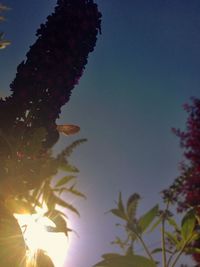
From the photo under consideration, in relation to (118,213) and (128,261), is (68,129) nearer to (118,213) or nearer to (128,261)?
(118,213)

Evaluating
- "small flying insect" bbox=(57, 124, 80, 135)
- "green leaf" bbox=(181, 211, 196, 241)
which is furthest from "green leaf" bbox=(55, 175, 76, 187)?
"green leaf" bbox=(181, 211, 196, 241)

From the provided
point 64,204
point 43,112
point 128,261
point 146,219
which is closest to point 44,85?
point 43,112

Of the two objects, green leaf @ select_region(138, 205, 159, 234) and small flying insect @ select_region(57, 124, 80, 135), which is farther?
small flying insect @ select_region(57, 124, 80, 135)

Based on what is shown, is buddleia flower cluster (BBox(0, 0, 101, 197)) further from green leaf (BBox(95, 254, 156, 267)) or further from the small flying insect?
green leaf (BBox(95, 254, 156, 267))

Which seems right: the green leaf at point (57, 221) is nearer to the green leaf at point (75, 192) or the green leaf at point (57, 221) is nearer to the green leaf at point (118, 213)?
the green leaf at point (75, 192)

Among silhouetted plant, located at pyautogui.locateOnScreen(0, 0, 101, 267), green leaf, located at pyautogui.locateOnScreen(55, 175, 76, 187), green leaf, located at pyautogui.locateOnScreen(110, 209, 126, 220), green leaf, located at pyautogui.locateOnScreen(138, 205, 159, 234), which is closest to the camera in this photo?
silhouetted plant, located at pyautogui.locateOnScreen(0, 0, 101, 267)

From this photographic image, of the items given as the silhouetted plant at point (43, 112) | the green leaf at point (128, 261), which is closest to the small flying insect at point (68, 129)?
the silhouetted plant at point (43, 112)
